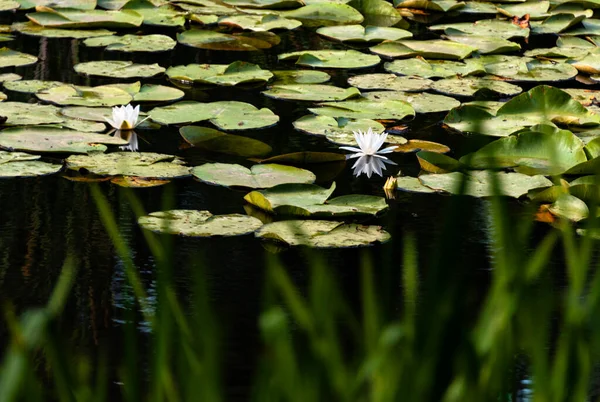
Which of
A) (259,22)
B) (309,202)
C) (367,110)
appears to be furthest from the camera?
(259,22)

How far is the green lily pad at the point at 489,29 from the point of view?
15.0 feet

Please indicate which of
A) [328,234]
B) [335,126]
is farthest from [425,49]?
[328,234]

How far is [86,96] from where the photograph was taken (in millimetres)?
3434

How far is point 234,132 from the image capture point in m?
3.17

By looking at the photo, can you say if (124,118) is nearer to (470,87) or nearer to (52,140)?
(52,140)

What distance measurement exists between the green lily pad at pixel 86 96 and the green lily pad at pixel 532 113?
111 cm

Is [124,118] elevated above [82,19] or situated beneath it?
situated beneath

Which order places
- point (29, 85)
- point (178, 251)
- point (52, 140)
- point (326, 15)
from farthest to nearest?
point (326, 15) → point (29, 85) → point (52, 140) → point (178, 251)

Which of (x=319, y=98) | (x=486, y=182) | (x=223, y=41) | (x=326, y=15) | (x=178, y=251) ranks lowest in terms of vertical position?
(x=178, y=251)

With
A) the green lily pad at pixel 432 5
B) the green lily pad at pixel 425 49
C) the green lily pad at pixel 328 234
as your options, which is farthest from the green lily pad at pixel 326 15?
the green lily pad at pixel 328 234

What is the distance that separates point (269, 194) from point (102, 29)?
7.15ft

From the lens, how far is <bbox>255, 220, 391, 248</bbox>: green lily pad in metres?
2.37

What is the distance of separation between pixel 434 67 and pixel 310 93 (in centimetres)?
67

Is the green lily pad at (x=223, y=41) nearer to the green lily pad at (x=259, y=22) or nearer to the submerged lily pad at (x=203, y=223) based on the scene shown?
the green lily pad at (x=259, y=22)
